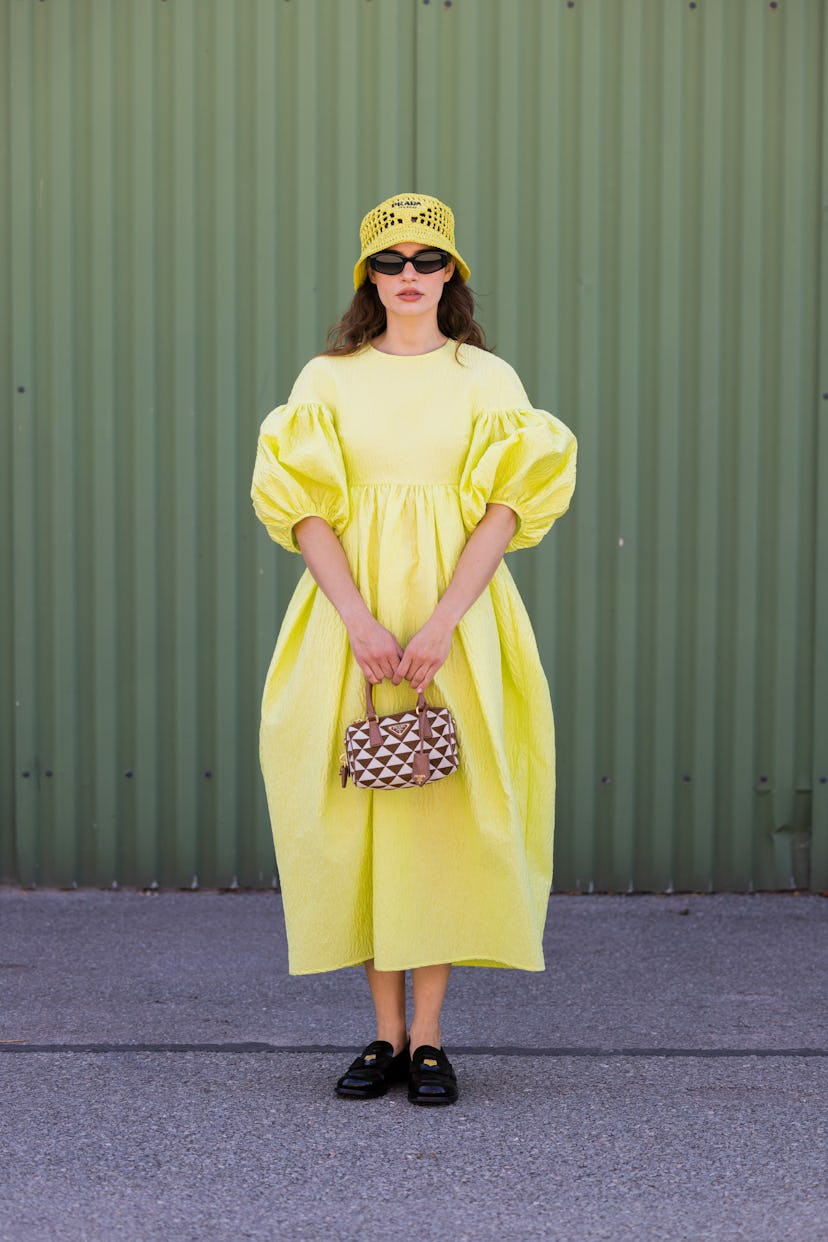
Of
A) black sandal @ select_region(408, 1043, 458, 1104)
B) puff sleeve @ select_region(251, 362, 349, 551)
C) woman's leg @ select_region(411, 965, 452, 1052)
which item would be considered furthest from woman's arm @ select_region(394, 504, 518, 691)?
black sandal @ select_region(408, 1043, 458, 1104)

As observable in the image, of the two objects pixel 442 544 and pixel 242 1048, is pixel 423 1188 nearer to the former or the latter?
pixel 242 1048

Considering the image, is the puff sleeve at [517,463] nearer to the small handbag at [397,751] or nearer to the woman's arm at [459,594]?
the woman's arm at [459,594]

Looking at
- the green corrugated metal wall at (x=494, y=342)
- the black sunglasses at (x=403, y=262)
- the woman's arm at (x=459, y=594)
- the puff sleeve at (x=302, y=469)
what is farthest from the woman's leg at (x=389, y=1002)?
the green corrugated metal wall at (x=494, y=342)

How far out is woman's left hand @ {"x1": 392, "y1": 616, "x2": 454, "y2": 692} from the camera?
3.37 meters

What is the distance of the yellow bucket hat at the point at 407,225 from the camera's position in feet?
11.5

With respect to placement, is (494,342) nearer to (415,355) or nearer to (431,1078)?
(415,355)

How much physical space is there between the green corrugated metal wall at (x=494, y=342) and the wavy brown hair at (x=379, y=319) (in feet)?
5.97

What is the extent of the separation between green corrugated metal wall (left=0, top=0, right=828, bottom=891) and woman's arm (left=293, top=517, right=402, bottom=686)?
6.85ft

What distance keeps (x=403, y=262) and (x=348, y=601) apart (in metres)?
0.71

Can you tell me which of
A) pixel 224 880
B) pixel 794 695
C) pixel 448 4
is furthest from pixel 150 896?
pixel 448 4

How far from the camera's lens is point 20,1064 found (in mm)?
3799

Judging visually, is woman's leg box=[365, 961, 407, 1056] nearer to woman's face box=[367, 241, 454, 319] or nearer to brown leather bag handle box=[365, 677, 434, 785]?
brown leather bag handle box=[365, 677, 434, 785]

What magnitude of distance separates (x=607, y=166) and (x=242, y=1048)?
3.06 metres

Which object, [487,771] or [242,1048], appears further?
[242,1048]
